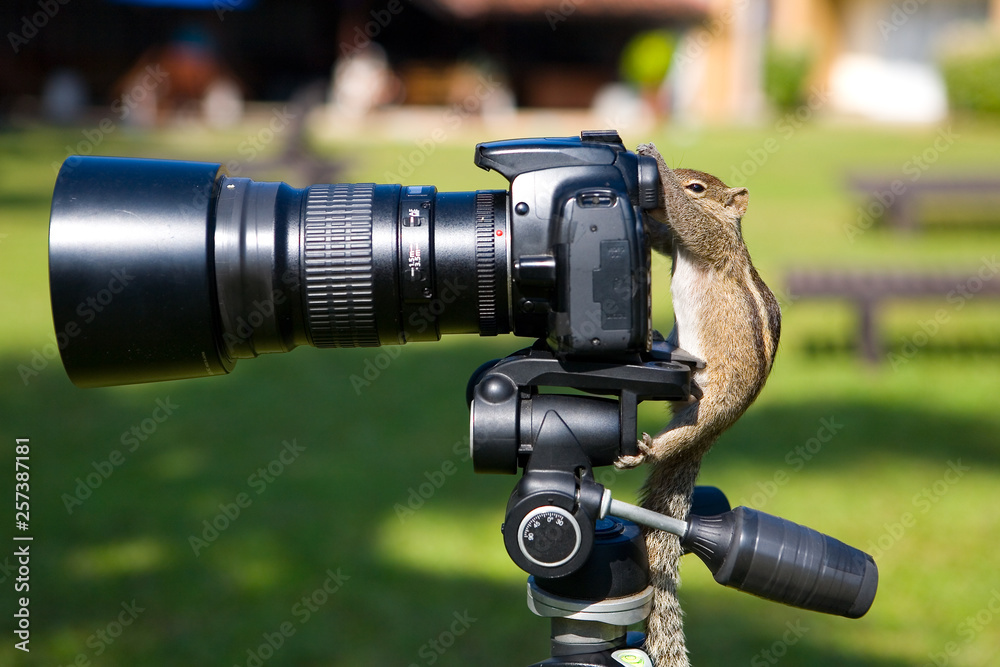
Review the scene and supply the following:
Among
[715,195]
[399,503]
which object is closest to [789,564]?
[715,195]

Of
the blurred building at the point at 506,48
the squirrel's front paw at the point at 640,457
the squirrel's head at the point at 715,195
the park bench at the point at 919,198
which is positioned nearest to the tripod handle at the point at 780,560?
the squirrel's front paw at the point at 640,457

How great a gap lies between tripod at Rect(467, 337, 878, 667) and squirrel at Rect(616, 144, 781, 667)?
12 centimetres

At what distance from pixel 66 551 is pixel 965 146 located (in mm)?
16035

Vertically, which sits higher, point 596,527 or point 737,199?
point 737,199

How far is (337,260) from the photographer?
174cm

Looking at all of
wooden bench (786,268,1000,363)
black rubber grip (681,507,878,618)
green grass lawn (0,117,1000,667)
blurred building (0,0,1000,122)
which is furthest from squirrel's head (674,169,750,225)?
blurred building (0,0,1000,122)

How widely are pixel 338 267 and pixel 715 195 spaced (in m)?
1.08

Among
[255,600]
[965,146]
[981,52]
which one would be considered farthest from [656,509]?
[981,52]

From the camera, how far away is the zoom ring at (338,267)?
5.72 feet

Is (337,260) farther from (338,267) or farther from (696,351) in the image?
(696,351)

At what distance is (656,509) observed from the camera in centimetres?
197

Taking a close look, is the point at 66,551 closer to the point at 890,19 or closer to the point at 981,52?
the point at 981,52

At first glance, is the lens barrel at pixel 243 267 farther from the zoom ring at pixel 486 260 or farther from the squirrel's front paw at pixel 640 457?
the squirrel's front paw at pixel 640 457

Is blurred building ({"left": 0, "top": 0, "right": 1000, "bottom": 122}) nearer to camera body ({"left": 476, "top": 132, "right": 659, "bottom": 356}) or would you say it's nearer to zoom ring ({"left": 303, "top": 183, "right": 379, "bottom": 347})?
zoom ring ({"left": 303, "top": 183, "right": 379, "bottom": 347})
